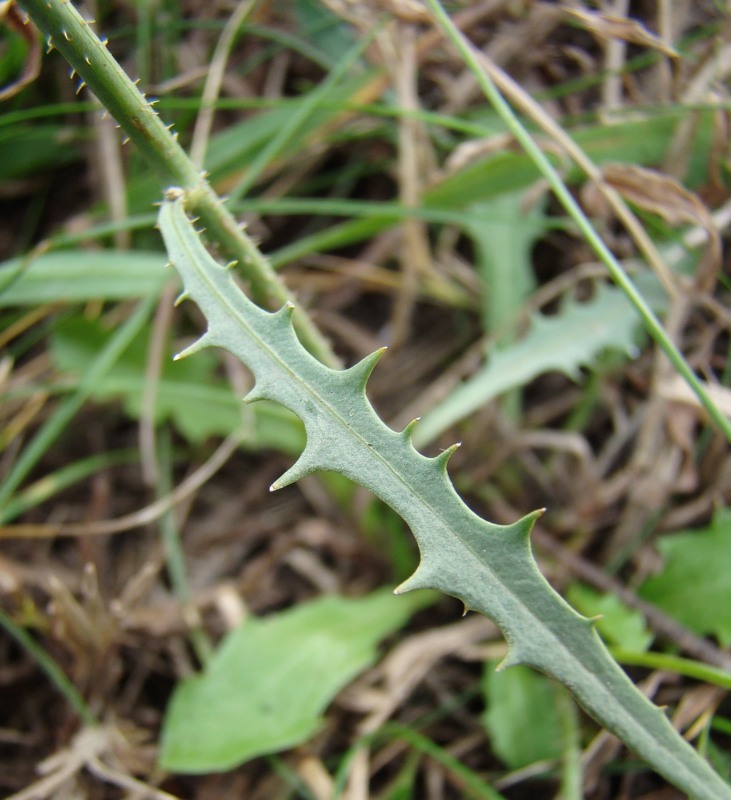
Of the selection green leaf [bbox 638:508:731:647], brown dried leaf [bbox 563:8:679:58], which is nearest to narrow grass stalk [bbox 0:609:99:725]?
green leaf [bbox 638:508:731:647]

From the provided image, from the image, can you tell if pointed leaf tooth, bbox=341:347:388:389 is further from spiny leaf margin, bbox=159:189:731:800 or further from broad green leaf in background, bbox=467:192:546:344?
broad green leaf in background, bbox=467:192:546:344

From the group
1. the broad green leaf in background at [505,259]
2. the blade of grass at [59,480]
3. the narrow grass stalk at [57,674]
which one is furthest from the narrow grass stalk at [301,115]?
the narrow grass stalk at [57,674]

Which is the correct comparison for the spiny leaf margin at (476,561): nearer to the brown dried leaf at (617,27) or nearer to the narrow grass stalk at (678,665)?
the narrow grass stalk at (678,665)

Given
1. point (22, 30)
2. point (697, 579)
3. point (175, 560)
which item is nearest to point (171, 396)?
point (175, 560)

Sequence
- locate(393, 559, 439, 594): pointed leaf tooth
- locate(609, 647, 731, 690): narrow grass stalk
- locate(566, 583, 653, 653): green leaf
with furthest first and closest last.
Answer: locate(566, 583, 653, 653): green leaf → locate(609, 647, 731, 690): narrow grass stalk → locate(393, 559, 439, 594): pointed leaf tooth

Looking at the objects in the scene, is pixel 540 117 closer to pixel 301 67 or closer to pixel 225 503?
pixel 301 67

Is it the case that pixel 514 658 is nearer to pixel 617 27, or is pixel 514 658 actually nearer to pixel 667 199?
pixel 667 199
